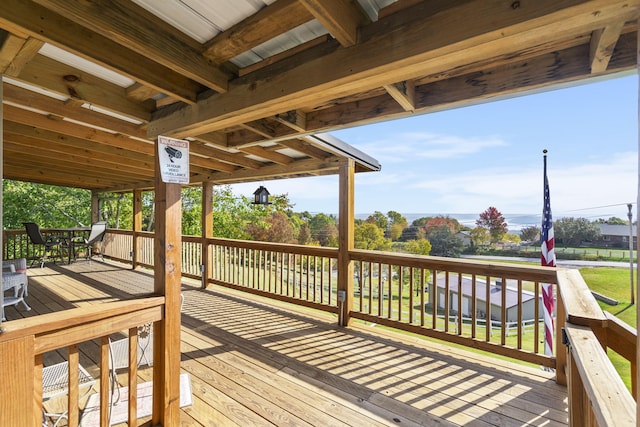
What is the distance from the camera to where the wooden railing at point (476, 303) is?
1016 mm

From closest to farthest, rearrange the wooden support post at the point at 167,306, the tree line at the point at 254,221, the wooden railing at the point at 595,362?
the wooden railing at the point at 595,362, the wooden support post at the point at 167,306, the tree line at the point at 254,221

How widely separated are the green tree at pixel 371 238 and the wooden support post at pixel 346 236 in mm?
12902

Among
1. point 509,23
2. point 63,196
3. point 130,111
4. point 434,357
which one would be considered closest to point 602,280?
point 434,357

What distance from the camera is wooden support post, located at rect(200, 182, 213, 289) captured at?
18.8 ft

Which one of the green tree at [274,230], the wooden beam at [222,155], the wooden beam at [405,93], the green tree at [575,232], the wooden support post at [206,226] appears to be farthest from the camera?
the green tree at [274,230]

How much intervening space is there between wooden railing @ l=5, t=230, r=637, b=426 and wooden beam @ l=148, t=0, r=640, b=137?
113 centimetres

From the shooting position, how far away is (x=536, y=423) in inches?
78.5

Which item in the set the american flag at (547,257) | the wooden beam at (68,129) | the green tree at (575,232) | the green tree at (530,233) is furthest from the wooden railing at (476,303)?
the green tree at (530,233)

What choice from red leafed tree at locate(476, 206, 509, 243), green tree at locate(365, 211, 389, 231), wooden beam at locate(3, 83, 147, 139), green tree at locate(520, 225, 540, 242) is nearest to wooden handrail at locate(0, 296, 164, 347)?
wooden beam at locate(3, 83, 147, 139)

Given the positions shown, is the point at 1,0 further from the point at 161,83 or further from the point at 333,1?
the point at 333,1

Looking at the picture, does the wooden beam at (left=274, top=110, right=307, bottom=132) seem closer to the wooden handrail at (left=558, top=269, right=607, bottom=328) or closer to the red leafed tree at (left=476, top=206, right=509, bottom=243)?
the wooden handrail at (left=558, top=269, right=607, bottom=328)

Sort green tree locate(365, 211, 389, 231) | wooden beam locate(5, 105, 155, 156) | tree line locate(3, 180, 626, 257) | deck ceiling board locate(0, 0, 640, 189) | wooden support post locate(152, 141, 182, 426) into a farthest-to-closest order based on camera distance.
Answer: green tree locate(365, 211, 389, 231) → tree line locate(3, 180, 626, 257) → wooden beam locate(5, 105, 155, 156) → wooden support post locate(152, 141, 182, 426) → deck ceiling board locate(0, 0, 640, 189)

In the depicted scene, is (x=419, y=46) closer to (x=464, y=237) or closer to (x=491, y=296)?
(x=491, y=296)

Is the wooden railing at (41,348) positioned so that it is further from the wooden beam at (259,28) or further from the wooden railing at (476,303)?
the wooden railing at (476,303)
